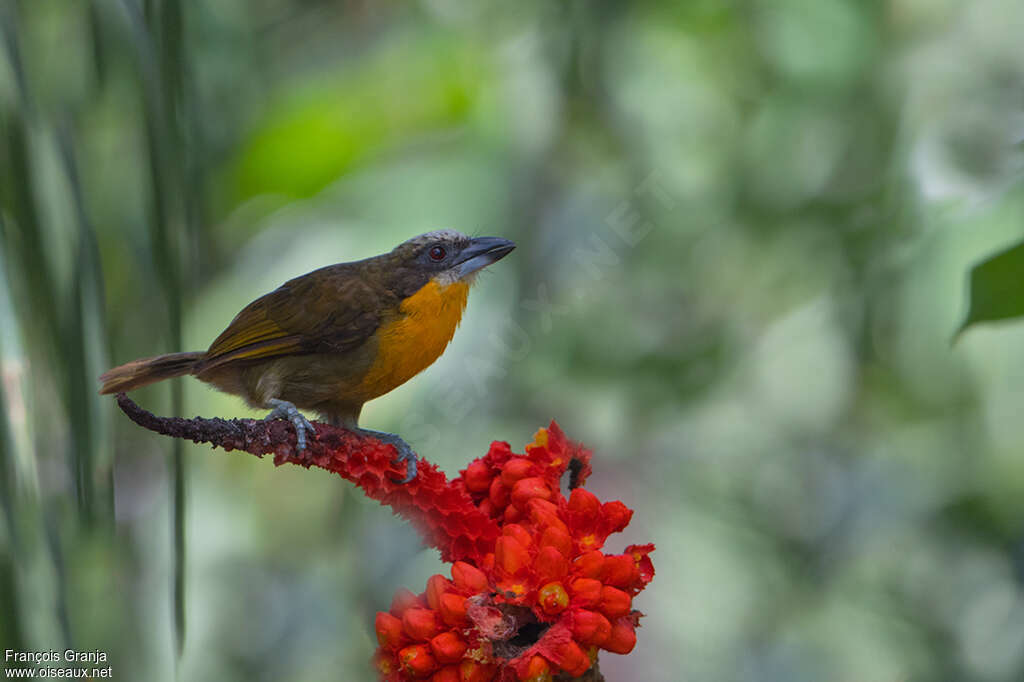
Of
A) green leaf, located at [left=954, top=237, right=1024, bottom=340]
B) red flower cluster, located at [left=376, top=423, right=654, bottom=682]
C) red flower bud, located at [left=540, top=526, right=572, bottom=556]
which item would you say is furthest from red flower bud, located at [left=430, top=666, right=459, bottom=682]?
green leaf, located at [left=954, top=237, right=1024, bottom=340]

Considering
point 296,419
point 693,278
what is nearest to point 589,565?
point 296,419

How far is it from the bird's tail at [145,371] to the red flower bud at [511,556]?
0.27 m

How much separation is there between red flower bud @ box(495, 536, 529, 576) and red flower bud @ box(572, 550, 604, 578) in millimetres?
35

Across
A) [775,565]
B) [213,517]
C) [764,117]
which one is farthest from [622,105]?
[213,517]

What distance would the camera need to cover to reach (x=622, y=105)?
80.3 inches

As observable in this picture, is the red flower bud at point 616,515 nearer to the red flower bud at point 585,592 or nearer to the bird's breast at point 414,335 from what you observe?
the red flower bud at point 585,592

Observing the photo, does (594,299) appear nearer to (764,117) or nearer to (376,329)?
(764,117)

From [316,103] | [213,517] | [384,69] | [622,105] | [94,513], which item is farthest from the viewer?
[622,105]

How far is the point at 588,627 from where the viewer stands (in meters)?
0.62

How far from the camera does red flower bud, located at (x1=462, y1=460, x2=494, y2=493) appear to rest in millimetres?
759

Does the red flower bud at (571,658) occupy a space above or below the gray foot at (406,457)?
below

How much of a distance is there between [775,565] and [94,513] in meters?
1.72

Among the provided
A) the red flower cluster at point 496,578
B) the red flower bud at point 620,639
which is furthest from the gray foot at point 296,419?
the red flower bud at point 620,639

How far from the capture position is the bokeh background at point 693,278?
1555 mm
